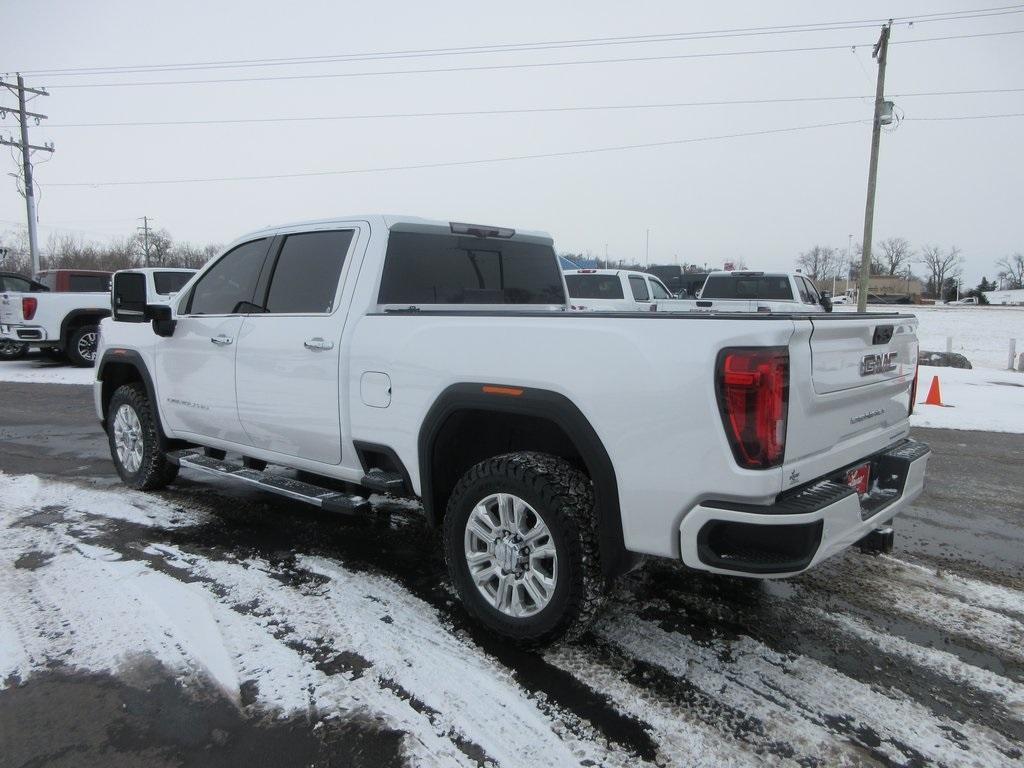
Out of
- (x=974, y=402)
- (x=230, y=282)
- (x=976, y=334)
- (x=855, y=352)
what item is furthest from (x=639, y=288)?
(x=976, y=334)

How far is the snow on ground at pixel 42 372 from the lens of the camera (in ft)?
43.1

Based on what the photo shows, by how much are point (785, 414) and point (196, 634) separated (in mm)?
2762

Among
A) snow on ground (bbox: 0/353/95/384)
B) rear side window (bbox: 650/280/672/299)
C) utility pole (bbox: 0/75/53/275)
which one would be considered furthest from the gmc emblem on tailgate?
utility pole (bbox: 0/75/53/275)

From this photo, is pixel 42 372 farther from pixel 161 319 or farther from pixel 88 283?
pixel 161 319

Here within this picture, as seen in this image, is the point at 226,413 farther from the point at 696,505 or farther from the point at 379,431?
the point at 696,505

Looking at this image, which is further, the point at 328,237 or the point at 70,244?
the point at 70,244

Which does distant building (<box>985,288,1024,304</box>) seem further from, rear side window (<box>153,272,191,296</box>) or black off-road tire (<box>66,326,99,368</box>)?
black off-road tire (<box>66,326,99,368</box>)

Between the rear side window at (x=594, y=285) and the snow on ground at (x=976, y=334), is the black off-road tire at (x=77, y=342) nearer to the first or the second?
the rear side window at (x=594, y=285)

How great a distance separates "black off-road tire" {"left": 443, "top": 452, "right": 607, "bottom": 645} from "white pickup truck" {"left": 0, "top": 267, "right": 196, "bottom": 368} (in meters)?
12.2

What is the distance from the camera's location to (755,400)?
8.09 ft

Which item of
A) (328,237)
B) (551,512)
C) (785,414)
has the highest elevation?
(328,237)

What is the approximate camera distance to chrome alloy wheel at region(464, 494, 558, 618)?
9.96 feet

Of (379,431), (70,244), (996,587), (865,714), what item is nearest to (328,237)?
(379,431)

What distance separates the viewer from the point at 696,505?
8.49 ft
